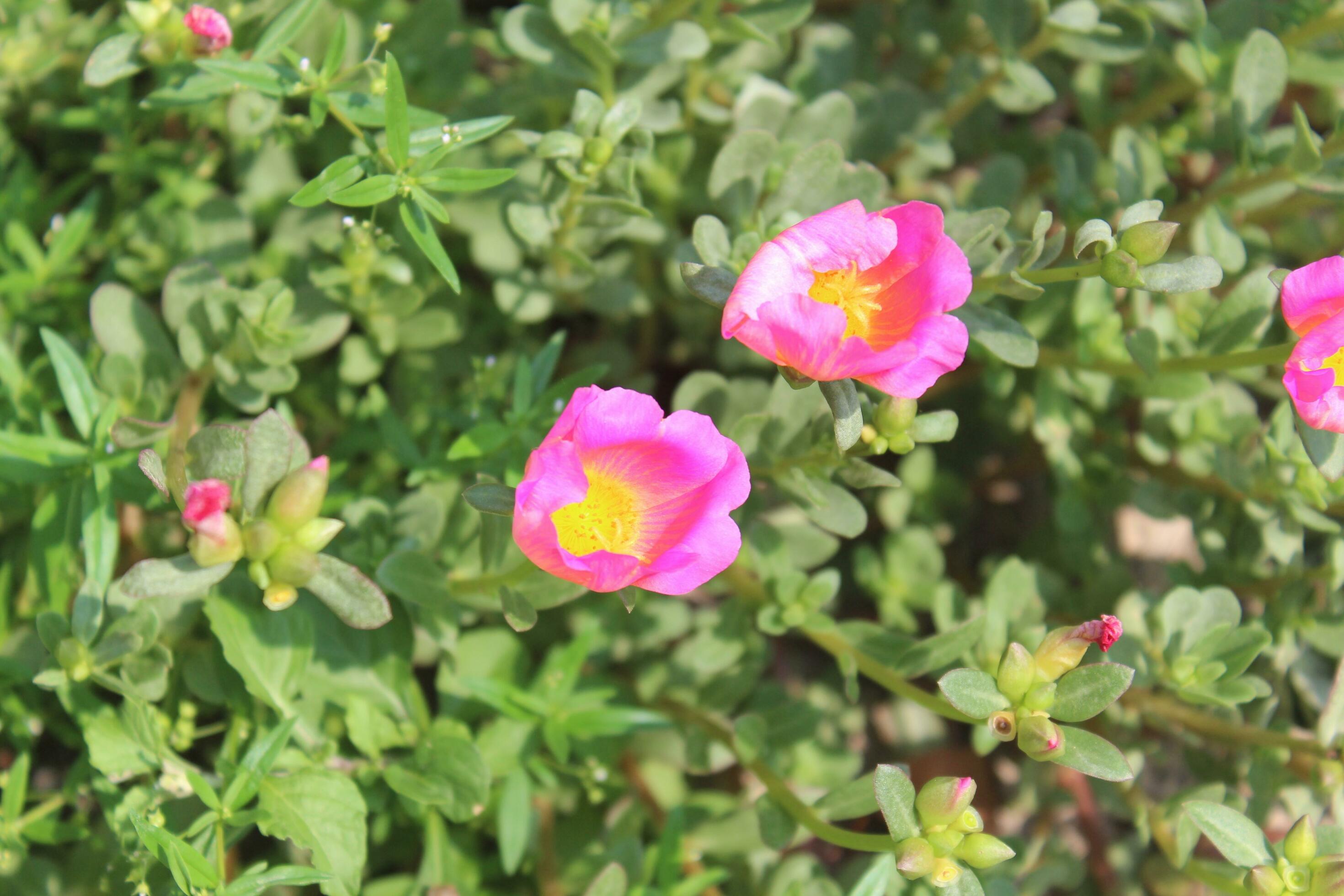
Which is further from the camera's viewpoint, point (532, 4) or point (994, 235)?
point (532, 4)

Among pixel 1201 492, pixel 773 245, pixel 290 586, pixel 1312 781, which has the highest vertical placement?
pixel 773 245

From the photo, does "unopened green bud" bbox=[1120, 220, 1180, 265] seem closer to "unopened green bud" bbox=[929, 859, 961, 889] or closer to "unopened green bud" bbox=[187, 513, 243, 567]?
"unopened green bud" bbox=[929, 859, 961, 889]

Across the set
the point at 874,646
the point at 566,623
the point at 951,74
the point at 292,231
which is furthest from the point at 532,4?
the point at 874,646

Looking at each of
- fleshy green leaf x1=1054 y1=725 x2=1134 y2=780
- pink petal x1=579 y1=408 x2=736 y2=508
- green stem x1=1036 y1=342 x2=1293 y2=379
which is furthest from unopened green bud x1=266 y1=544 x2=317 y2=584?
green stem x1=1036 y1=342 x2=1293 y2=379

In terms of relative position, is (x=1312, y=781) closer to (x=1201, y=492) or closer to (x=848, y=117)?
(x=1201, y=492)

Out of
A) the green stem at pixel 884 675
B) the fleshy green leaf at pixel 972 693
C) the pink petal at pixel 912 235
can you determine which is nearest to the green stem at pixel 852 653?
the green stem at pixel 884 675

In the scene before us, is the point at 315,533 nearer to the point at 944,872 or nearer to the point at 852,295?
the point at 852,295

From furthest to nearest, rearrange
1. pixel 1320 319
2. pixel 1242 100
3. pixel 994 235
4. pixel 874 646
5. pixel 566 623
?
pixel 566 623 < pixel 1242 100 < pixel 874 646 < pixel 994 235 < pixel 1320 319
